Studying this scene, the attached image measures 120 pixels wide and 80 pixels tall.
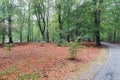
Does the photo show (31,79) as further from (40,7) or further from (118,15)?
(40,7)

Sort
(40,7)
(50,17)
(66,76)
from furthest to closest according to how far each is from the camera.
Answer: (50,17)
(40,7)
(66,76)

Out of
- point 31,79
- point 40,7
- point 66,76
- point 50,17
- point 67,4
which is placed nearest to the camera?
point 31,79

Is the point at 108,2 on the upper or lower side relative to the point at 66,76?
upper

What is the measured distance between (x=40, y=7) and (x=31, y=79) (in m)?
26.4

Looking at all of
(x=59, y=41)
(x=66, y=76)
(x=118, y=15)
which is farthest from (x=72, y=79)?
(x=118, y=15)

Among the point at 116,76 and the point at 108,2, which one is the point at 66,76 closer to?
the point at 116,76

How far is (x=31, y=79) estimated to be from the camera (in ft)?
24.6

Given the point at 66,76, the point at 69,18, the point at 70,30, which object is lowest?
the point at 66,76

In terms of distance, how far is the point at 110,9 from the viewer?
83.7 ft

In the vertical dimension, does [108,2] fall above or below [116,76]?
above

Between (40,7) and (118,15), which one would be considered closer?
(118,15)

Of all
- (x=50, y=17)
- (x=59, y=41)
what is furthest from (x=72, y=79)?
(x=50, y=17)

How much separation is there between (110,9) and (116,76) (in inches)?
764

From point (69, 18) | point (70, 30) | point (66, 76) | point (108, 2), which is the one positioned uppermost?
point (108, 2)
